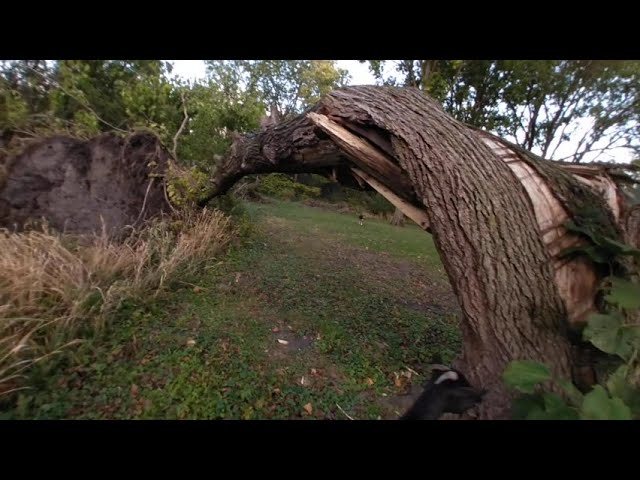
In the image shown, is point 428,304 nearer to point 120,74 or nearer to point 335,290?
point 335,290

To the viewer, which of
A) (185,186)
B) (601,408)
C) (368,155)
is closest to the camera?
(601,408)

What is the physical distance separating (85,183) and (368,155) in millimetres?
4969

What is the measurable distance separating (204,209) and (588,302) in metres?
5.62

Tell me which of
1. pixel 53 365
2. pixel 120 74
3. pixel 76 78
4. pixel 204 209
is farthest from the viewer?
pixel 120 74

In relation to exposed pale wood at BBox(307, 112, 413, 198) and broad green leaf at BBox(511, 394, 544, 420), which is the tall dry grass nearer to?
exposed pale wood at BBox(307, 112, 413, 198)

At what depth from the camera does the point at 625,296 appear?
52.7 inches

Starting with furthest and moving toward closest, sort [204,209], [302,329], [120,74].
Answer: [120,74]
[204,209]
[302,329]

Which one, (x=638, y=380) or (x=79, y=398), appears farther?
(x=79, y=398)

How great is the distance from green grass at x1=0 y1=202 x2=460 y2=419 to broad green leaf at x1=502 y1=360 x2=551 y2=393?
3.84 feet

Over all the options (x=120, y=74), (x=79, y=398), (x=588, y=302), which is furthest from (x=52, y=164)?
(x=588, y=302)

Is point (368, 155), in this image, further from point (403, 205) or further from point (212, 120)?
point (212, 120)

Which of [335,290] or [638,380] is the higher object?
[638,380]

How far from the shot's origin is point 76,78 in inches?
261

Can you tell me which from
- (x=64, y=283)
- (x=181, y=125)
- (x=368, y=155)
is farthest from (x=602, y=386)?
(x=181, y=125)
